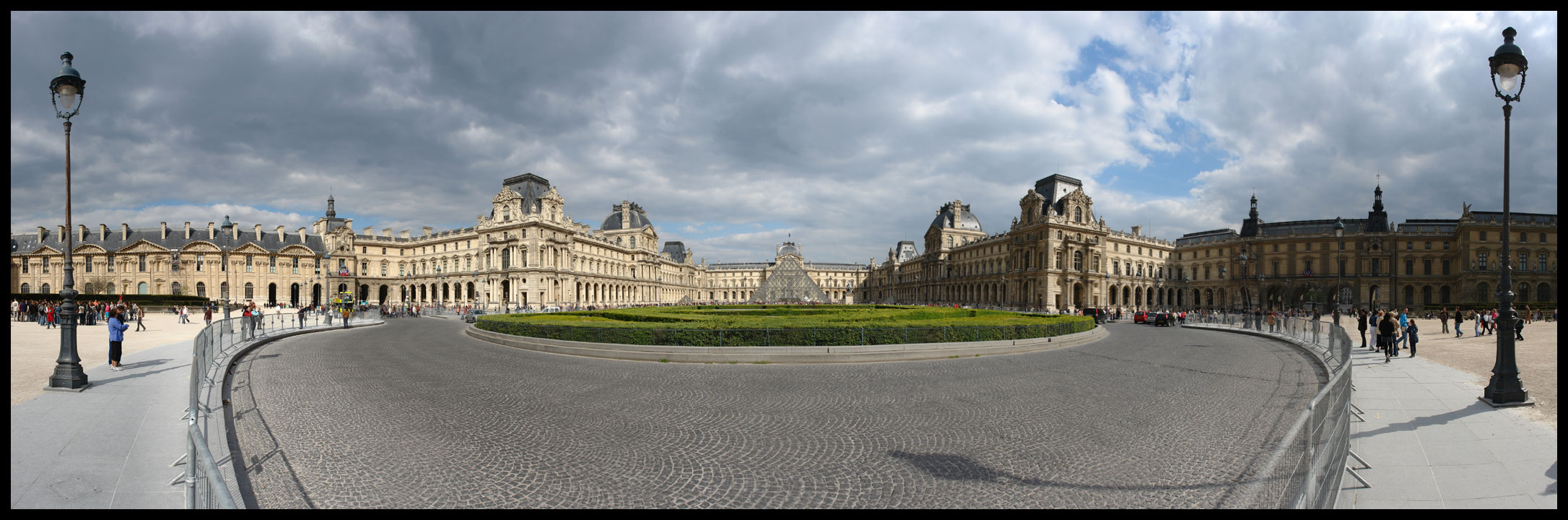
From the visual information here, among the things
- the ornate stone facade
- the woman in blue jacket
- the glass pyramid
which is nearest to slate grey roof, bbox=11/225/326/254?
the glass pyramid

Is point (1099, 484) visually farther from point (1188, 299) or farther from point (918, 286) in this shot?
point (918, 286)

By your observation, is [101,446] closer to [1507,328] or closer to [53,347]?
[53,347]

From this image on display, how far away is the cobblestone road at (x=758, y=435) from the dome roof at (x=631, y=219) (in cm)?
9512

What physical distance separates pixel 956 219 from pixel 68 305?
354 feet

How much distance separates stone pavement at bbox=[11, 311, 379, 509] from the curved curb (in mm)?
9000

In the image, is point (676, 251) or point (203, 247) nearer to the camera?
point (203, 247)

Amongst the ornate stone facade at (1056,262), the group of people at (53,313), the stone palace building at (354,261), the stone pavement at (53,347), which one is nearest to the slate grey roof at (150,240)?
the stone palace building at (354,261)

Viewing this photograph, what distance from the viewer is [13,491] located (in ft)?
19.2

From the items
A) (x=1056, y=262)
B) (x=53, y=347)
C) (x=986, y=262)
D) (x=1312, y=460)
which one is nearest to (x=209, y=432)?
(x=1312, y=460)

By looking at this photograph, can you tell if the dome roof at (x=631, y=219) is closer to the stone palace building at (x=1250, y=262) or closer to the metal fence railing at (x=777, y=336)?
the stone palace building at (x=1250, y=262)

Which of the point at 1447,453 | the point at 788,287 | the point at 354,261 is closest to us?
the point at 1447,453

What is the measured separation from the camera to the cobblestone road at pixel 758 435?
6.12 metres

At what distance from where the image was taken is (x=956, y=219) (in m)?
109

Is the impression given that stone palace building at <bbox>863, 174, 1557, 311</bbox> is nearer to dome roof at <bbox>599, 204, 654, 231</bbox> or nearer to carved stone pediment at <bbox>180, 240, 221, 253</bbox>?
dome roof at <bbox>599, 204, 654, 231</bbox>
